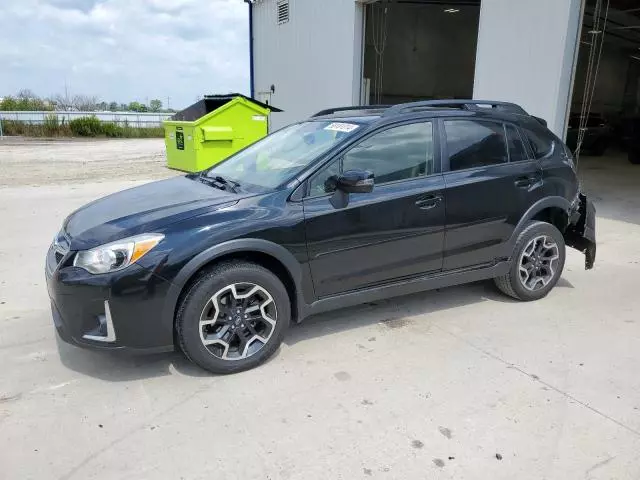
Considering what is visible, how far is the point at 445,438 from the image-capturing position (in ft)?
8.44

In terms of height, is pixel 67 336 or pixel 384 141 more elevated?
pixel 384 141

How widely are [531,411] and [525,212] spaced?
1.84 m

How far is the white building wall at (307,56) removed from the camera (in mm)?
11414

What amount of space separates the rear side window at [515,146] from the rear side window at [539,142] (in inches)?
4.1

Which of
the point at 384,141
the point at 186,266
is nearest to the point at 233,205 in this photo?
the point at 186,266

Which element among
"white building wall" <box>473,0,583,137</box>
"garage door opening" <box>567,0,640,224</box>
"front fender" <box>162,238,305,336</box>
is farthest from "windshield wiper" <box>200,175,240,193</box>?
"garage door opening" <box>567,0,640,224</box>

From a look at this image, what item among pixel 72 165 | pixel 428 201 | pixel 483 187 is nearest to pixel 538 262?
pixel 483 187

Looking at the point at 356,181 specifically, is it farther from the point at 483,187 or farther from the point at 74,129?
the point at 74,129

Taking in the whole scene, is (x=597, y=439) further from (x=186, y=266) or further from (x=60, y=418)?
(x=60, y=418)

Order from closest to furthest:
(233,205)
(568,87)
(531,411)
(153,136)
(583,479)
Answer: (583,479)
(531,411)
(233,205)
(568,87)
(153,136)

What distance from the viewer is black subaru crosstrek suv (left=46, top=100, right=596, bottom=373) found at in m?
2.88

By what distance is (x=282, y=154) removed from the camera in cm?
388

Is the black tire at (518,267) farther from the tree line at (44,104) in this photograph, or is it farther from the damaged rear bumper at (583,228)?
the tree line at (44,104)

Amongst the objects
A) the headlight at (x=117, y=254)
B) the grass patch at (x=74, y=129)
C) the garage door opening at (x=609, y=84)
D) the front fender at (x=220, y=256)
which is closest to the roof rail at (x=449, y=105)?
the front fender at (x=220, y=256)
